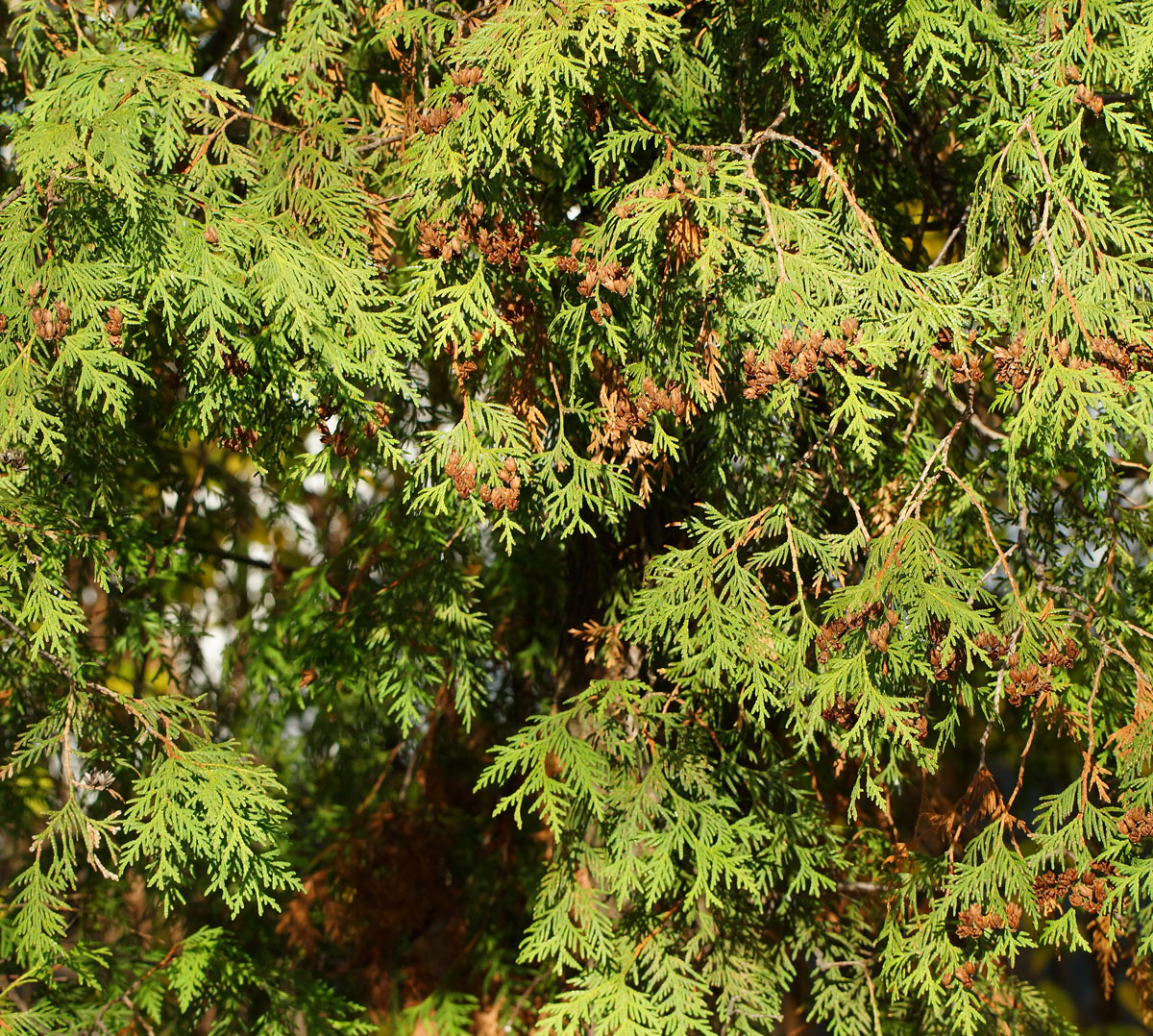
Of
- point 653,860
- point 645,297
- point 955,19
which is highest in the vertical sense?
point 955,19

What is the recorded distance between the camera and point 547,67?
218 cm

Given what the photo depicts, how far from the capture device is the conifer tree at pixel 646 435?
2.30 metres

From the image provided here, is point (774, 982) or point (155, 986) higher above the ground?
point (155, 986)

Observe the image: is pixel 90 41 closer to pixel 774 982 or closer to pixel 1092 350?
pixel 1092 350

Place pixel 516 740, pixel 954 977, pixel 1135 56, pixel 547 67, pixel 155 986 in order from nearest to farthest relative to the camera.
Answer: pixel 547 67, pixel 1135 56, pixel 954 977, pixel 516 740, pixel 155 986

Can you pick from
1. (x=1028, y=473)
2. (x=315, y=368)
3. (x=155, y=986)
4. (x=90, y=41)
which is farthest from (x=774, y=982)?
(x=90, y=41)

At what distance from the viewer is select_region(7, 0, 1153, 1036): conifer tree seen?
2.30 metres

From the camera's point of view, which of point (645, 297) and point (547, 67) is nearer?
point (547, 67)

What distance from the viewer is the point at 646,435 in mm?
2934

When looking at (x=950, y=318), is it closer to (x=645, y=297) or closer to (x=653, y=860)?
(x=645, y=297)

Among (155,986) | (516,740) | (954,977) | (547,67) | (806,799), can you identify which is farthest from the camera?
(155,986)

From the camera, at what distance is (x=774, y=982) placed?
2.92m

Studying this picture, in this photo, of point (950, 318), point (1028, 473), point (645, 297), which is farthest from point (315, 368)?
point (1028, 473)

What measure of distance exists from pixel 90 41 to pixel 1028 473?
2.94 metres
